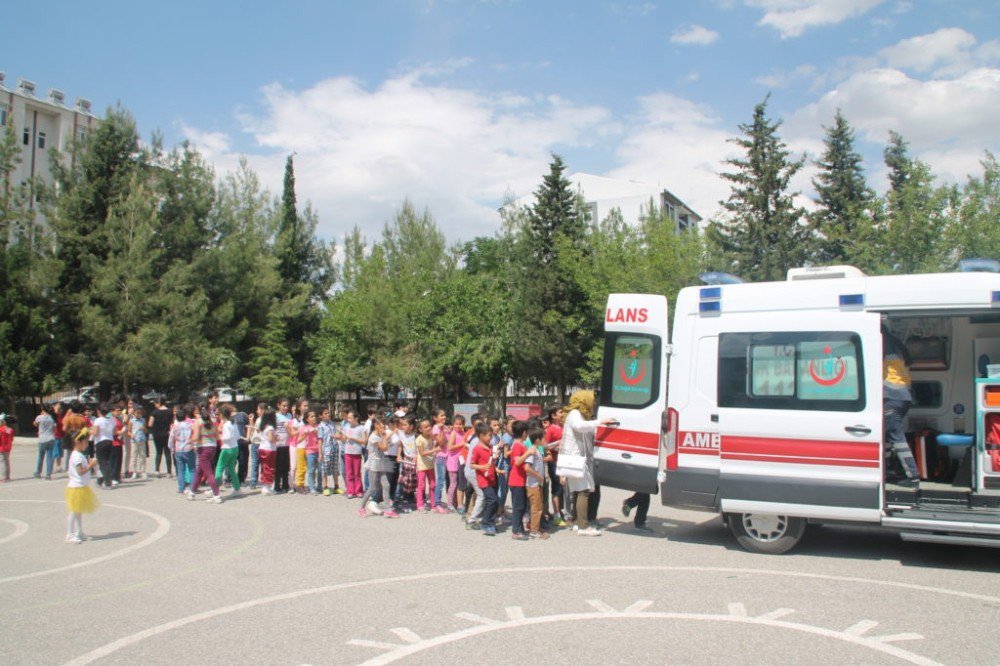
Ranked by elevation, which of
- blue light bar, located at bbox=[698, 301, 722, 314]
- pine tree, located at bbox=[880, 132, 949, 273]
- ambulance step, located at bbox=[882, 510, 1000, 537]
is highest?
pine tree, located at bbox=[880, 132, 949, 273]

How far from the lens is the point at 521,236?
3850 centimetres

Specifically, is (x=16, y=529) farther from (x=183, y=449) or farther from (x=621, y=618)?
(x=621, y=618)

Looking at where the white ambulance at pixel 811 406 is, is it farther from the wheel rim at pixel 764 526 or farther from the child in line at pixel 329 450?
the child in line at pixel 329 450

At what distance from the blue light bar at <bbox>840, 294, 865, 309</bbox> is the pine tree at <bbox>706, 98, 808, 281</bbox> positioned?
25.1 m

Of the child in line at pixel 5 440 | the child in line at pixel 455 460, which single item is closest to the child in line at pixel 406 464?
the child in line at pixel 455 460

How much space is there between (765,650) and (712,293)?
486 cm

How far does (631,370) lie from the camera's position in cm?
1023

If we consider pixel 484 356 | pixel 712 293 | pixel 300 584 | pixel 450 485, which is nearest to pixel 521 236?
pixel 484 356

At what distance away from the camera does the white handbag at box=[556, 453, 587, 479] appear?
10398mm

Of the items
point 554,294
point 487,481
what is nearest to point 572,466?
point 487,481

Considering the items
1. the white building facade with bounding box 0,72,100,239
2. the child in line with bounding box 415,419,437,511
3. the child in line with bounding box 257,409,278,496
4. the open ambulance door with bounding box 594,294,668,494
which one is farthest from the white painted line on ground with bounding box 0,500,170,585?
the white building facade with bounding box 0,72,100,239

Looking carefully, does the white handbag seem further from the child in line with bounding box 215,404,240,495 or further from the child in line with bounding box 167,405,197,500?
the child in line with bounding box 167,405,197,500

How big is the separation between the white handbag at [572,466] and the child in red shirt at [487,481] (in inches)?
37.6

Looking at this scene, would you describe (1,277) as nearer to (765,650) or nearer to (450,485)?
(450,485)
